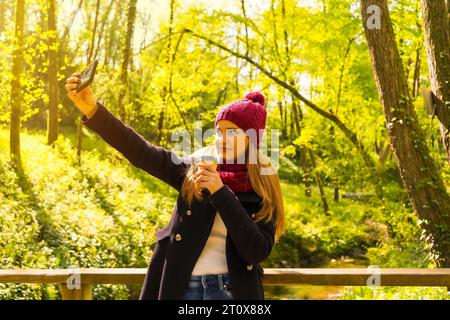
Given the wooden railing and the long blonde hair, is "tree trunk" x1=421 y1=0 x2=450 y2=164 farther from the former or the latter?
the long blonde hair

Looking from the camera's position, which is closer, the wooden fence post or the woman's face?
the woman's face

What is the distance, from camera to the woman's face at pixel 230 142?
2324 mm

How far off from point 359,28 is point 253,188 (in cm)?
1036

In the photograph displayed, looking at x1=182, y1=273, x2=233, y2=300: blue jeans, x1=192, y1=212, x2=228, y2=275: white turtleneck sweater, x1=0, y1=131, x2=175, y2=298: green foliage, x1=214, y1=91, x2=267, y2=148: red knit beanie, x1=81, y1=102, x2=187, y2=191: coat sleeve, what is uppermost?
x1=214, y1=91, x2=267, y2=148: red knit beanie

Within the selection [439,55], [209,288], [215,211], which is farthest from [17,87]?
[209,288]

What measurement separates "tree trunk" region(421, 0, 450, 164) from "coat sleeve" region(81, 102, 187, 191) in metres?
3.53

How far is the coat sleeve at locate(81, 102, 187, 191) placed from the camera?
2.23 meters

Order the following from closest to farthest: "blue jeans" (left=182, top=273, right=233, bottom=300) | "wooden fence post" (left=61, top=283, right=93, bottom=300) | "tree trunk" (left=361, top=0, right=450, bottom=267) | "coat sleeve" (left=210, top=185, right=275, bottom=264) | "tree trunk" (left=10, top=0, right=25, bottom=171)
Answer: "coat sleeve" (left=210, top=185, right=275, bottom=264) < "blue jeans" (left=182, top=273, right=233, bottom=300) < "wooden fence post" (left=61, top=283, right=93, bottom=300) < "tree trunk" (left=361, top=0, right=450, bottom=267) < "tree trunk" (left=10, top=0, right=25, bottom=171)

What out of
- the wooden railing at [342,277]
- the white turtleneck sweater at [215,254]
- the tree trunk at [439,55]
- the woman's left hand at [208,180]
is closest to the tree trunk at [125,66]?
the tree trunk at [439,55]

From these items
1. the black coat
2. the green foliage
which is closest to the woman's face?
the black coat

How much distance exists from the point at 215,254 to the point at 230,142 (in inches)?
18.7

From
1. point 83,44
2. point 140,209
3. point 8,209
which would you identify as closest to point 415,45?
point 140,209

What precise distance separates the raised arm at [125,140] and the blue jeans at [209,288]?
45cm
